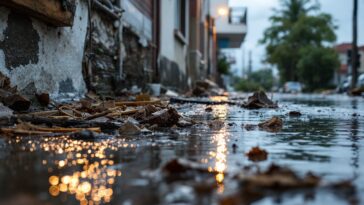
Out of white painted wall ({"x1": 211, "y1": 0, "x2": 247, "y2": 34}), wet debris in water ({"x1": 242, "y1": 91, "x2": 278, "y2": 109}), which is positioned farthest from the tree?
wet debris in water ({"x1": 242, "y1": 91, "x2": 278, "y2": 109})

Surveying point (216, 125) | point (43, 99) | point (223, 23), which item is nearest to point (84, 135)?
point (216, 125)

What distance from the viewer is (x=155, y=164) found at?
2008 millimetres

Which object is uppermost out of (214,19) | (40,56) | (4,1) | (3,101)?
(214,19)

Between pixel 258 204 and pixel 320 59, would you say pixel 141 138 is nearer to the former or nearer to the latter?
pixel 258 204

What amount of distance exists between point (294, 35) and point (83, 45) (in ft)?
171

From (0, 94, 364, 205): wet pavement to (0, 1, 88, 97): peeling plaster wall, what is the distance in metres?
1.86

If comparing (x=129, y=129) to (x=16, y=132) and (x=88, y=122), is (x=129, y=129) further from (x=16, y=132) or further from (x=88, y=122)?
(x=16, y=132)

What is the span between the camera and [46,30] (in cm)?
531

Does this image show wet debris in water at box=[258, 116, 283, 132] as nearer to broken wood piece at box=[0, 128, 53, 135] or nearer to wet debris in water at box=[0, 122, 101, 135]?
wet debris in water at box=[0, 122, 101, 135]

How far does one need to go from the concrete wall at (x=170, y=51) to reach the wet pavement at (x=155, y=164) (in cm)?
1015

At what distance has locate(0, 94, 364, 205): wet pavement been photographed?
4.81 feet

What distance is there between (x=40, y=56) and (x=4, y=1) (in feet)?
3.33

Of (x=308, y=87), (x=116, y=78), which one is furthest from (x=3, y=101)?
(x=308, y=87)

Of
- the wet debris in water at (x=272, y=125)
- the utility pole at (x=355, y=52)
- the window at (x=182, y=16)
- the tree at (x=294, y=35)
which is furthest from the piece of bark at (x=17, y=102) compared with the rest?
the tree at (x=294, y=35)
